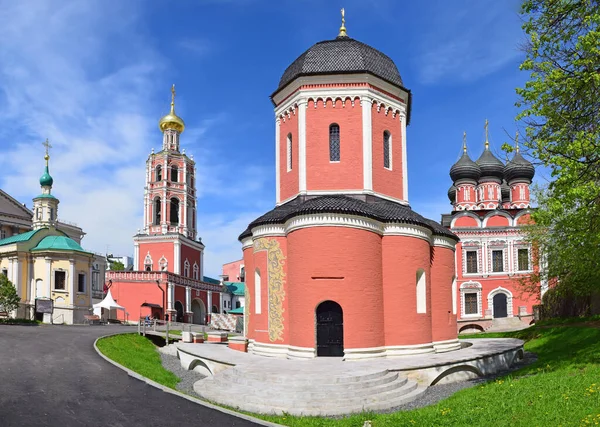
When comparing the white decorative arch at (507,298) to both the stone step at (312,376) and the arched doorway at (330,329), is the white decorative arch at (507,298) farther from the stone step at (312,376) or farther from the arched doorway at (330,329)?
the stone step at (312,376)

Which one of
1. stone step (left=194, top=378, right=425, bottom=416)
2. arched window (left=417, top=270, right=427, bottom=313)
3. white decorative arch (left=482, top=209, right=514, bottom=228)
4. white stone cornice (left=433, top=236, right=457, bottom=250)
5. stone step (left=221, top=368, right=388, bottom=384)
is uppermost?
white decorative arch (left=482, top=209, right=514, bottom=228)

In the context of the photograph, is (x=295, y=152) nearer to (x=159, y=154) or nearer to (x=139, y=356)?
(x=139, y=356)

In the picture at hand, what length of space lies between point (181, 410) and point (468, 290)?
32.8 meters

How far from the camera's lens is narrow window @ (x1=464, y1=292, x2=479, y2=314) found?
3950cm

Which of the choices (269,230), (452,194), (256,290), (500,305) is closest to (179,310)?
(500,305)

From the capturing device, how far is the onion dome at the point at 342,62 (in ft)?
61.4

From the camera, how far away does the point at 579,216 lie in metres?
11.7

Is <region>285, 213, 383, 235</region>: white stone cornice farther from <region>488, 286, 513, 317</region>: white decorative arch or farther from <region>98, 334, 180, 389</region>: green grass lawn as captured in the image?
<region>488, 286, 513, 317</region>: white decorative arch

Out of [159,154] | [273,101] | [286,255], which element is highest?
[159,154]

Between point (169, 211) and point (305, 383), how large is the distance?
35.3m

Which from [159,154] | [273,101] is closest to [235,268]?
[159,154]

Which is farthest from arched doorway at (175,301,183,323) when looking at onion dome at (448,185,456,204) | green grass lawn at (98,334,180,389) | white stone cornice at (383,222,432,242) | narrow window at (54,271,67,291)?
white stone cornice at (383,222,432,242)

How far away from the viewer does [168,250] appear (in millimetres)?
A: 44438

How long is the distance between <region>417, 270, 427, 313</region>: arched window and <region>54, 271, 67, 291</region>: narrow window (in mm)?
26114
